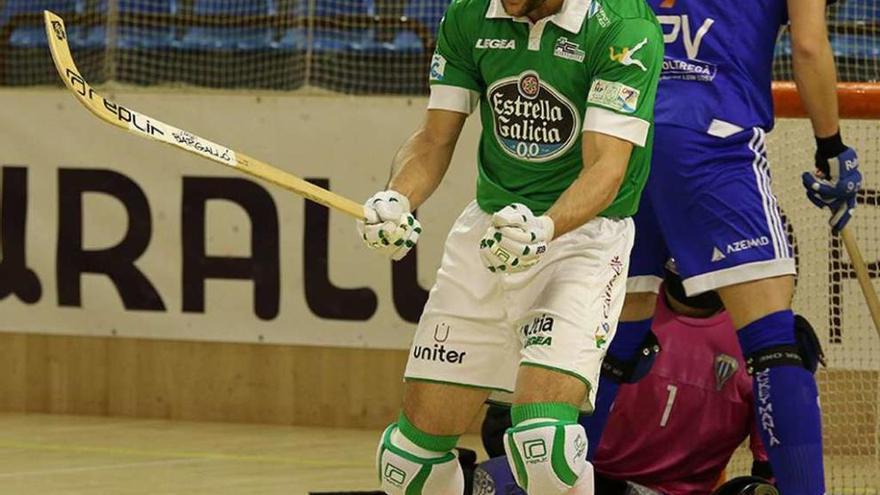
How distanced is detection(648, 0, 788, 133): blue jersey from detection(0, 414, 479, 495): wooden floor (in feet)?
6.59

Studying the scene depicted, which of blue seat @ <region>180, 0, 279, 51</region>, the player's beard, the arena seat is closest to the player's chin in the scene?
the player's beard

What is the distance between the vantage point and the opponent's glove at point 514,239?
4.17 metres

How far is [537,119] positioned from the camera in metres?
4.53

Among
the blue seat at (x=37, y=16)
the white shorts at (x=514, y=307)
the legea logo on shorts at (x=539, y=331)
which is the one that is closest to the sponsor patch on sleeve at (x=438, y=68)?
the white shorts at (x=514, y=307)

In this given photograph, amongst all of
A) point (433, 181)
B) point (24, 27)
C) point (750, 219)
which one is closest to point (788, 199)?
point (750, 219)

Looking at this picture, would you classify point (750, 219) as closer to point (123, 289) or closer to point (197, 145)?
point (197, 145)

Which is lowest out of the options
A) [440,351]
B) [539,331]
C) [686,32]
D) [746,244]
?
[440,351]

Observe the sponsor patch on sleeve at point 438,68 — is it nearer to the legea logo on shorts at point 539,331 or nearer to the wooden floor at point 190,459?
the legea logo on shorts at point 539,331

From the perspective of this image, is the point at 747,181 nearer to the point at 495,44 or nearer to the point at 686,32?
the point at 686,32

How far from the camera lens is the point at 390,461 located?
451cm

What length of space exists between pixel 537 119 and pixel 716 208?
2.04 feet

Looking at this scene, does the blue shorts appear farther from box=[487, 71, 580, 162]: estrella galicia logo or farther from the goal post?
the goal post

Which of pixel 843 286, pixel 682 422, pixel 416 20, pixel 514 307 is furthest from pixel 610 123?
pixel 416 20

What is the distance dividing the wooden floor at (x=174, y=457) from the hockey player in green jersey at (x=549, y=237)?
181 centimetres
